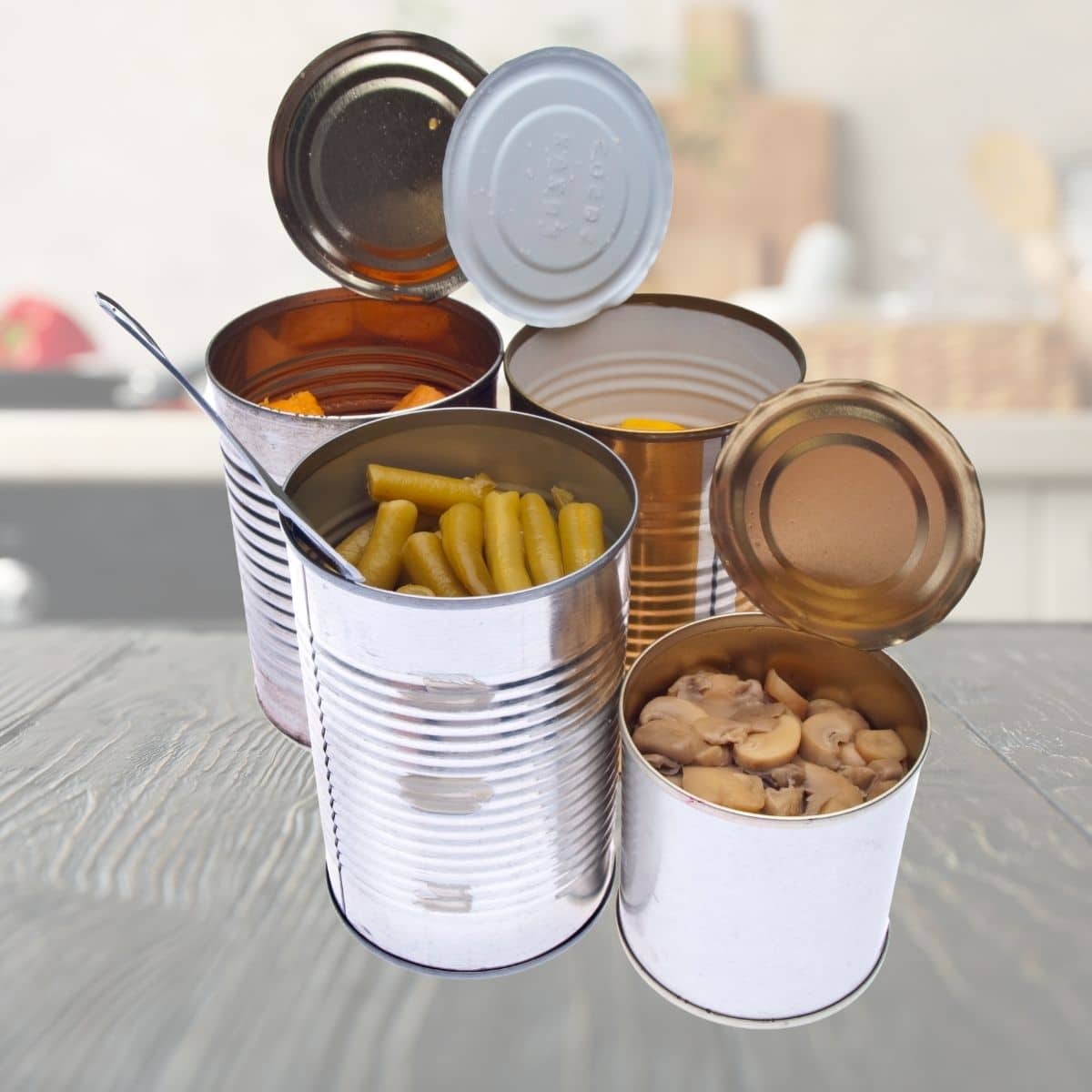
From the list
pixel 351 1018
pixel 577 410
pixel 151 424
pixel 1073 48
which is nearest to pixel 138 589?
pixel 151 424

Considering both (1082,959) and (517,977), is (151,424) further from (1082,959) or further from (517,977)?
(1082,959)

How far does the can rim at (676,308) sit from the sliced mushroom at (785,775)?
1.03 feet

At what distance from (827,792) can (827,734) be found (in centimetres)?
7

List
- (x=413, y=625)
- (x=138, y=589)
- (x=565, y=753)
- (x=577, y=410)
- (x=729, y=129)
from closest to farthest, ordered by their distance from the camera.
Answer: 1. (x=413, y=625)
2. (x=565, y=753)
3. (x=577, y=410)
4. (x=138, y=589)
5. (x=729, y=129)

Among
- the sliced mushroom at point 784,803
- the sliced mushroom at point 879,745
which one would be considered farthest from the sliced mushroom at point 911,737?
the sliced mushroom at point 784,803

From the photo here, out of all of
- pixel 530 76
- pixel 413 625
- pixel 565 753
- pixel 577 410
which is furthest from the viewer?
pixel 577 410

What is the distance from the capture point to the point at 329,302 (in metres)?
1.37

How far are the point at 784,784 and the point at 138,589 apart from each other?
2123 mm

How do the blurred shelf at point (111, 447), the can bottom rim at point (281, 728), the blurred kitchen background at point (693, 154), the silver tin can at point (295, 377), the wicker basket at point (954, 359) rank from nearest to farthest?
the silver tin can at point (295, 377)
the can bottom rim at point (281, 728)
the blurred shelf at point (111, 447)
the wicker basket at point (954, 359)
the blurred kitchen background at point (693, 154)

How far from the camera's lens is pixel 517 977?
108 cm

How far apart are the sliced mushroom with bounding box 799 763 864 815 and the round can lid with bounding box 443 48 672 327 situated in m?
0.53

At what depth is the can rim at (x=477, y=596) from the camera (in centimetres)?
87

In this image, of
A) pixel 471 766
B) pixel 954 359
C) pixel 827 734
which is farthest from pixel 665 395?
pixel 954 359

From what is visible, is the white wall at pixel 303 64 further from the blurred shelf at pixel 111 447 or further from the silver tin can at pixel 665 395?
the silver tin can at pixel 665 395
